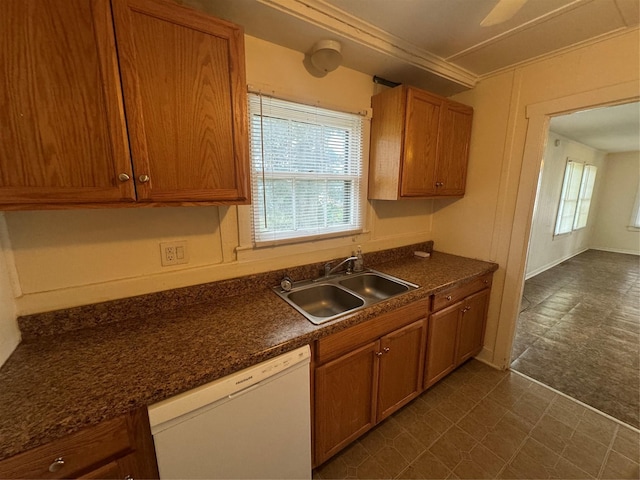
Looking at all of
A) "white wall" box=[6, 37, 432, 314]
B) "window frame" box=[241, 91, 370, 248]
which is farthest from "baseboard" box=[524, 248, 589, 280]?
"white wall" box=[6, 37, 432, 314]

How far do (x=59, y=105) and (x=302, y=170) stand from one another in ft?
3.63

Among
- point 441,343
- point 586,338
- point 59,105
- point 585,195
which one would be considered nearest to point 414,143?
point 441,343

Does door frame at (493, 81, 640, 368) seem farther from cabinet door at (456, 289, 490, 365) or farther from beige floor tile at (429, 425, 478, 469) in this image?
beige floor tile at (429, 425, 478, 469)

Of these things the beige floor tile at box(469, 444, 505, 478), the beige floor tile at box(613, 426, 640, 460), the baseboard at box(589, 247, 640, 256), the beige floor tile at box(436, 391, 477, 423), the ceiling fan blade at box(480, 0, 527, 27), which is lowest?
the beige floor tile at box(469, 444, 505, 478)

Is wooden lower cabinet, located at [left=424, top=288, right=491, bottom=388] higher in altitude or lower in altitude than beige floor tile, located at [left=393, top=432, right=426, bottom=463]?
higher

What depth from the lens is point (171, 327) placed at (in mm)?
1142

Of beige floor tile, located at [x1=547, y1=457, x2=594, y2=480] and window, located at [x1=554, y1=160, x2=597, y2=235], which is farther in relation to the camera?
window, located at [x1=554, y1=160, x2=597, y2=235]

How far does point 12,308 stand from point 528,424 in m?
2.80

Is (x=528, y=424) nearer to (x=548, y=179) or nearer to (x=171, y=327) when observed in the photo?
(x=171, y=327)

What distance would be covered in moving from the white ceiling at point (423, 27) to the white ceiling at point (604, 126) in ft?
3.74

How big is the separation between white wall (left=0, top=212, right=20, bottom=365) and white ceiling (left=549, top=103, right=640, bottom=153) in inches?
147

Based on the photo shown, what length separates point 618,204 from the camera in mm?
5895

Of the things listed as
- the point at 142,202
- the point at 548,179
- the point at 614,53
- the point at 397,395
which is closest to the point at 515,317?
the point at 397,395

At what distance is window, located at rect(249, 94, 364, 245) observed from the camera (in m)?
1.50
